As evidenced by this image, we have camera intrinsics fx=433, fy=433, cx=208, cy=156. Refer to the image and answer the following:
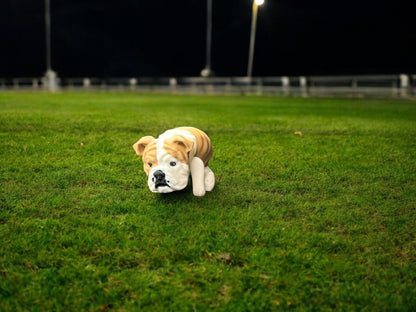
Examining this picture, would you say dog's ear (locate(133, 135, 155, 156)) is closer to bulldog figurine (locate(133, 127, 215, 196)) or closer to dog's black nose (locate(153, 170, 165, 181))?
bulldog figurine (locate(133, 127, 215, 196))

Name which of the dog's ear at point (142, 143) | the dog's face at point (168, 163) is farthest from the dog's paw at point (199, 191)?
the dog's ear at point (142, 143)

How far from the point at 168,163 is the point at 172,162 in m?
0.04

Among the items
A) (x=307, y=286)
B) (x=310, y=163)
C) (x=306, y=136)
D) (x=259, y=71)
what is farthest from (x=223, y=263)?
(x=259, y=71)

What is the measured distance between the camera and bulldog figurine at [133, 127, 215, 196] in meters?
4.05

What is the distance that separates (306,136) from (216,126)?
213 centimetres

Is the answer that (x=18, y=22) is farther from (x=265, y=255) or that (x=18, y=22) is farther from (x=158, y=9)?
(x=265, y=255)

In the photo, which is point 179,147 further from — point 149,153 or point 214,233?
point 214,233

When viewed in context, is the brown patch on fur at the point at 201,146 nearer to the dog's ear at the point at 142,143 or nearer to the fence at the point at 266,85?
the dog's ear at the point at 142,143

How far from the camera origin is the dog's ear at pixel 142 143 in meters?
4.33

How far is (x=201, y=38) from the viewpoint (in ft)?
266

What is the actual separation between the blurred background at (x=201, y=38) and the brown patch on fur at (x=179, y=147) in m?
55.5

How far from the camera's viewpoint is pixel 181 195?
4559 mm

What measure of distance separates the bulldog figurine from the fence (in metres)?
23.4

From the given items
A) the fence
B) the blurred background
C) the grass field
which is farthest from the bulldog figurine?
the blurred background
